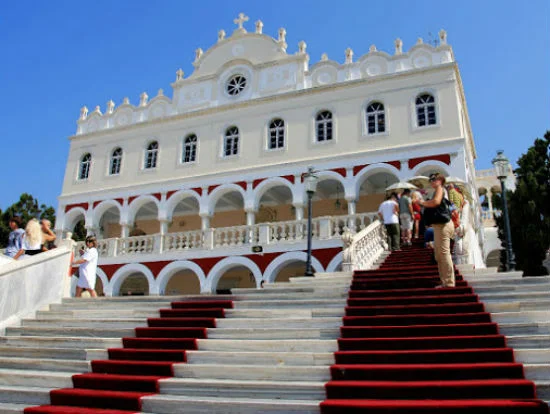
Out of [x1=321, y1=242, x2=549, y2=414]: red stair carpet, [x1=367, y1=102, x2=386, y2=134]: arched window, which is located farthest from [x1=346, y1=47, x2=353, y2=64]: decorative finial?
[x1=321, y1=242, x2=549, y2=414]: red stair carpet

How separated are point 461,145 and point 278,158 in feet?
24.7

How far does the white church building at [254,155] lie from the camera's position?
1856cm

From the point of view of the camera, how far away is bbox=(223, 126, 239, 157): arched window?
861 inches

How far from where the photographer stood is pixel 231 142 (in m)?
22.1

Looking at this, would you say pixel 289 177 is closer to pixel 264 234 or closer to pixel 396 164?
pixel 264 234

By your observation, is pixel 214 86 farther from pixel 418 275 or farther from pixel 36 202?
pixel 418 275

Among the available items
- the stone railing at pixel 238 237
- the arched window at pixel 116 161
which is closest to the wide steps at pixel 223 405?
the stone railing at pixel 238 237

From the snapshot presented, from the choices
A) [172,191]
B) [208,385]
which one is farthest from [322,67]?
[208,385]

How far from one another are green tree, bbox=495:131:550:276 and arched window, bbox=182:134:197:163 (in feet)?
45.8

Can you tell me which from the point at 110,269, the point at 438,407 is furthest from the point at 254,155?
the point at 438,407

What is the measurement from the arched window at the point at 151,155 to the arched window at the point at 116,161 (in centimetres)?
160

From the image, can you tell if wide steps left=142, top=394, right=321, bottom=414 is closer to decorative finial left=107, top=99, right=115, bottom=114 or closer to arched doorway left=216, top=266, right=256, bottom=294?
arched doorway left=216, top=266, right=256, bottom=294

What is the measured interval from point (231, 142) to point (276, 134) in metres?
2.30

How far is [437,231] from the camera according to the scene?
7.21 metres
